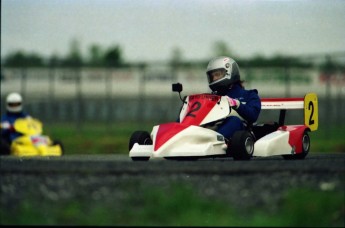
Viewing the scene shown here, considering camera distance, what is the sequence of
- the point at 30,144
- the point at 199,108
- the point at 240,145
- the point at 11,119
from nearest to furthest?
the point at 240,145
the point at 199,108
the point at 30,144
the point at 11,119

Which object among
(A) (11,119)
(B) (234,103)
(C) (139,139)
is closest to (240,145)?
(B) (234,103)

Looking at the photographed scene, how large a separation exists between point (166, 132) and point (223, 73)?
152cm

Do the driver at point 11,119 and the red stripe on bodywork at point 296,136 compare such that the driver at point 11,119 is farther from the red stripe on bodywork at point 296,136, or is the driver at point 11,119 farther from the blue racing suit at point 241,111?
the red stripe on bodywork at point 296,136

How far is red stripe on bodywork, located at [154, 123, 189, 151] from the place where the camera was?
11094 millimetres

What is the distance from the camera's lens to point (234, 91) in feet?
40.8

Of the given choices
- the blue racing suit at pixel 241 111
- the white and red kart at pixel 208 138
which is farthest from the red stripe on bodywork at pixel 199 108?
the blue racing suit at pixel 241 111

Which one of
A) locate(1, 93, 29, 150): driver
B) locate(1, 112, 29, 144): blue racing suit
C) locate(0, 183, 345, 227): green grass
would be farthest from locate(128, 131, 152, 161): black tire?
locate(1, 112, 29, 144): blue racing suit

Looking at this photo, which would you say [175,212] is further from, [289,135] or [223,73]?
[289,135]

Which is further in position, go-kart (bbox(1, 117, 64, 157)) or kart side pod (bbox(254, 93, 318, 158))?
go-kart (bbox(1, 117, 64, 157))

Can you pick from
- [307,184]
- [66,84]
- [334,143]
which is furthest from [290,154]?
[66,84]

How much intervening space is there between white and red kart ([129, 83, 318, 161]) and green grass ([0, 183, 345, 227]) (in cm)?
340

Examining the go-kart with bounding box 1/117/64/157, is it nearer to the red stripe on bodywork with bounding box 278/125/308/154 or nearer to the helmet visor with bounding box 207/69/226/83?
the helmet visor with bounding box 207/69/226/83

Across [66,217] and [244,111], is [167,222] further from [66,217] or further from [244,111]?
[244,111]

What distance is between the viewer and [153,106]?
33906 mm
